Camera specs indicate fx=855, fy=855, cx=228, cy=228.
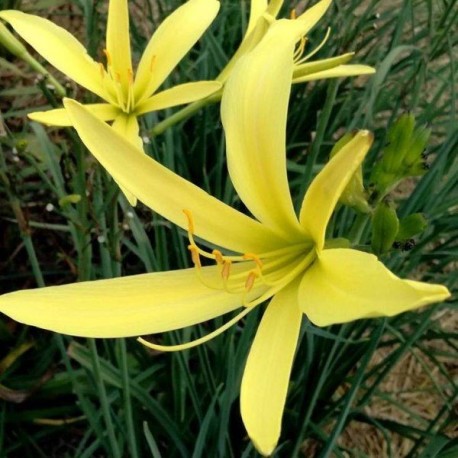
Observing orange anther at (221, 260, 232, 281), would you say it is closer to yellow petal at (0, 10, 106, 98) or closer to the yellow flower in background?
the yellow flower in background

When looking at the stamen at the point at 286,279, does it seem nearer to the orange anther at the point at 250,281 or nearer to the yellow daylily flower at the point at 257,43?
the orange anther at the point at 250,281

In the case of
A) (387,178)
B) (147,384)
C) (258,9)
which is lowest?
(147,384)

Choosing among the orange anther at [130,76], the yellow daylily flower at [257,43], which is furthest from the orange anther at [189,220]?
the orange anther at [130,76]

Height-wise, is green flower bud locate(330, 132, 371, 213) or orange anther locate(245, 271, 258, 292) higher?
green flower bud locate(330, 132, 371, 213)

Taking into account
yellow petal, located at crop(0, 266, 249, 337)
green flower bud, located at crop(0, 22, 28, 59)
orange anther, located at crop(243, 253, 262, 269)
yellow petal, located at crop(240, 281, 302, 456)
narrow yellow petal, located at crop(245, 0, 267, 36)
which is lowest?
yellow petal, located at crop(240, 281, 302, 456)

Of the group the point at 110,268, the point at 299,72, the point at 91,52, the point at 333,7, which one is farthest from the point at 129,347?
the point at 333,7

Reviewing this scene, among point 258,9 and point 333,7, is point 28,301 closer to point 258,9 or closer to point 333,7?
point 258,9

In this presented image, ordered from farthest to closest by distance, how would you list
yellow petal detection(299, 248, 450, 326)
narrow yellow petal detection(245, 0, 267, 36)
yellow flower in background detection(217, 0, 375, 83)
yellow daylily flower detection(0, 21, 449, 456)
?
narrow yellow petal detection(245, 0, 267, 36) < yellow flower in background detection(217, 0, 375, 83) < yellow daylily flower detection(0, 21, 449, 456) < yellow petal detection(299, 248, 450, 326)

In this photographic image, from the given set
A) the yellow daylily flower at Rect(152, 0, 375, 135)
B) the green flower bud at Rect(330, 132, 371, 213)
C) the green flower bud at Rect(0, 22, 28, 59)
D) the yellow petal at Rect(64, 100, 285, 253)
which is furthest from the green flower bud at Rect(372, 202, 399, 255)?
the green flower bud at Rect(0, 22, 28, 59)
